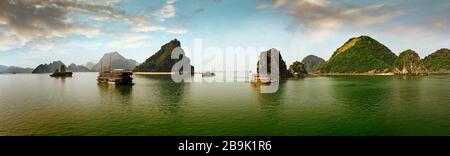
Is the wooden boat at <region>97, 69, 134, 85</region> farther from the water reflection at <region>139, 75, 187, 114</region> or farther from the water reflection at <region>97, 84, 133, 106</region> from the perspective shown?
the water reflection at <region>139, 75, 187, 114</region>

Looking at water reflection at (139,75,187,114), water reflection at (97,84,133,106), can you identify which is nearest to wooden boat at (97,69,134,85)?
water reflection at (97,84,133,106)

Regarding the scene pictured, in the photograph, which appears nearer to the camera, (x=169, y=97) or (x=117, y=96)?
(x=169, y=97)

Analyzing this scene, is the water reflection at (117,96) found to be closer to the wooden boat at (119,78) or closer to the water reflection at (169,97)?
the wooden boat at (119,78)

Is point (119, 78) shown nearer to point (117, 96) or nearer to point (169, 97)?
point (117, 96)

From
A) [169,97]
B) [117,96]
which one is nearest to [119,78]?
[117,96]

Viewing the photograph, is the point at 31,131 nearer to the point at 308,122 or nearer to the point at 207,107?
the point at 207,107

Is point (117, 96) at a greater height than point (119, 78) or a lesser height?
lesser

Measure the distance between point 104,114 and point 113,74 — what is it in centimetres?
6489

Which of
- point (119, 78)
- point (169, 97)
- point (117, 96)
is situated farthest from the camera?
point (119, 78)

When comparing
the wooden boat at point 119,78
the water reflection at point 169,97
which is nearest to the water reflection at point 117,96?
the wooden boat at point 119,78
